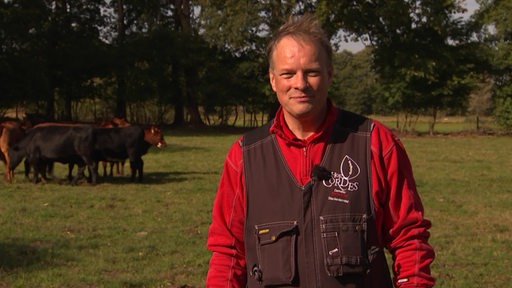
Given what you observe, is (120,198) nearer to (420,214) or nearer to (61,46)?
(420,214)

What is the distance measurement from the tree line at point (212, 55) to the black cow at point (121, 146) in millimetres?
22348

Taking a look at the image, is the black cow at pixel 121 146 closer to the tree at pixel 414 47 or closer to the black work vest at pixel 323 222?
the black work vest at pixel 323 222

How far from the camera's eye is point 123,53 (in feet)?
150

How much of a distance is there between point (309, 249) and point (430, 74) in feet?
126

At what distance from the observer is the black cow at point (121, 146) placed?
17.0 metres

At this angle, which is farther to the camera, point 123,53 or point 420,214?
point 123,53

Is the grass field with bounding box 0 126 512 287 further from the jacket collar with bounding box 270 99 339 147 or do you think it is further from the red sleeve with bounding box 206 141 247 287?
the jacket collar with bounding box 270 99 339 147

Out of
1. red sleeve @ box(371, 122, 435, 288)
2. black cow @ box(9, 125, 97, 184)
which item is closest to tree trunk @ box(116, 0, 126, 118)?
black cow @ box(9, 125, 97, 184)

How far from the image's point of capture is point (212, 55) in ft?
153

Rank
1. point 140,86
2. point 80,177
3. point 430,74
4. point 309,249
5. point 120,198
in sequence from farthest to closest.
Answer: point 140,86 → point 430,74 → point 80,177 → point 120,198 → point 309,249

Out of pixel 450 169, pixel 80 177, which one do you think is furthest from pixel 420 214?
pixel 450 169

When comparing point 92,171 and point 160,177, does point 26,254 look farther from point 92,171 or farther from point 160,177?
point 160,177

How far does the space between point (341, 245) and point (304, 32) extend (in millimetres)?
896

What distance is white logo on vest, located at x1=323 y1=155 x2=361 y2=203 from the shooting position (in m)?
2.81
